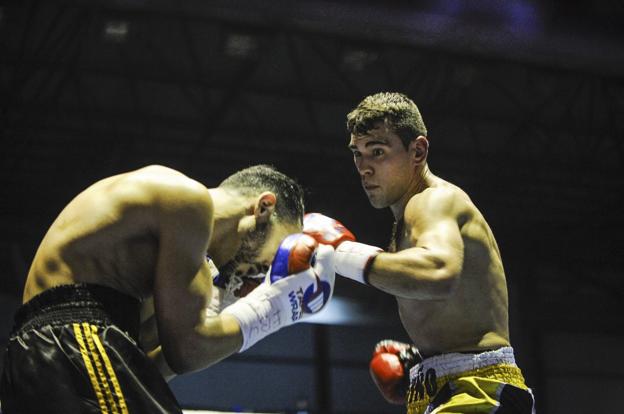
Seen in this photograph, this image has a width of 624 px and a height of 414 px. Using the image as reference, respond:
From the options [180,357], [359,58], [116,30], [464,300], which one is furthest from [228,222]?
[359,58]


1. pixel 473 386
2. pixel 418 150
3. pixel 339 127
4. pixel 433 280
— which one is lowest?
pixel 473 386

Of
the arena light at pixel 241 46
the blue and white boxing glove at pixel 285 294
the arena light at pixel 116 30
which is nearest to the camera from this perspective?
the blue and white boxing glove at pixel 285 294

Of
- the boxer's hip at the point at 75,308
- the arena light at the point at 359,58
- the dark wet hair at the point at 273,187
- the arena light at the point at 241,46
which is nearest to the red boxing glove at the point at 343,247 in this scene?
the dark wet hair at the point at 273,187

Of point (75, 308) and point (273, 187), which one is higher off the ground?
point (273, 187)

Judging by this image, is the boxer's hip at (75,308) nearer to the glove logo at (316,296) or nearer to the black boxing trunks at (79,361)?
the black boxing trunks at (79,361)

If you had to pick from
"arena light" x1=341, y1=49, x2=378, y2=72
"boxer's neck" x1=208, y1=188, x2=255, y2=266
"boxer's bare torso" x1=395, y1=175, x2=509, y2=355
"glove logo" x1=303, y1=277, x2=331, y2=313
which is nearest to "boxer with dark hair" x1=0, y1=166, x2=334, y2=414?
"glove logo" x1=303, y1=277, x2=331, y2=313

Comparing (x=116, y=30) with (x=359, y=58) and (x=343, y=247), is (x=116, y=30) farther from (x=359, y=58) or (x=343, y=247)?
(x=343, y=247)

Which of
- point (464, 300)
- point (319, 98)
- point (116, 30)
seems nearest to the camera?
point (464, 300)

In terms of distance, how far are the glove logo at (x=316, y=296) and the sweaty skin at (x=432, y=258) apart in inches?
7.5

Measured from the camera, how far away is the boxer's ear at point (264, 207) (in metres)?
2.61

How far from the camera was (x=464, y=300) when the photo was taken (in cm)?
280

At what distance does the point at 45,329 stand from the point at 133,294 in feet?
0.78

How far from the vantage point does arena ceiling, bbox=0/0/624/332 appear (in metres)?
6.83

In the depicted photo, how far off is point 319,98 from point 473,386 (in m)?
7.07
